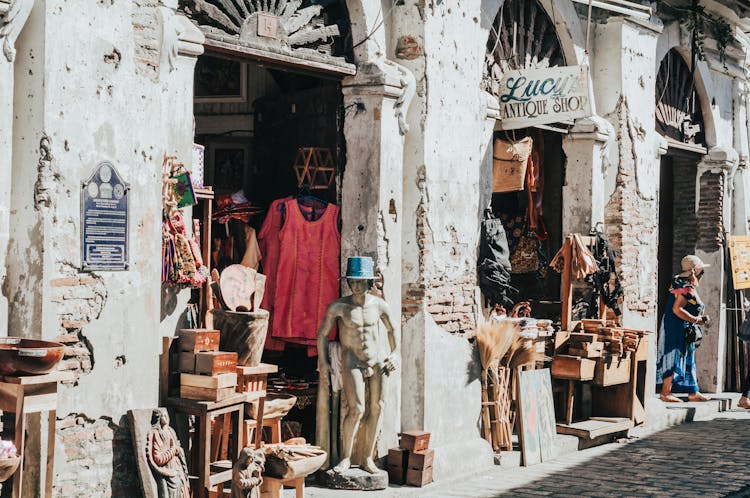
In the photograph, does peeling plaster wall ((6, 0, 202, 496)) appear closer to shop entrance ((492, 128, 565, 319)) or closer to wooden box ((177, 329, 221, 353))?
wooden box ((177, 329, 221, 353))

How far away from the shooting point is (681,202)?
17375mm

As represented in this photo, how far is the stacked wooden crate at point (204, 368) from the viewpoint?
784 cm

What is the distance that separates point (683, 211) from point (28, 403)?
12.9 m

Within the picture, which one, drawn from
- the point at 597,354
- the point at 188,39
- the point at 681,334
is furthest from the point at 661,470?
the point at 188,39

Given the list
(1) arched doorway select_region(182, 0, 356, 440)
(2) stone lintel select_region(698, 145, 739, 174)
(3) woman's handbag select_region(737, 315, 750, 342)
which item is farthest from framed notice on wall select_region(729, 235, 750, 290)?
(1) arched doorway select_region(182, 0, 356, 440)

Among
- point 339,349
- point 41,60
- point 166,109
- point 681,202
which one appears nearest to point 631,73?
point 681,202

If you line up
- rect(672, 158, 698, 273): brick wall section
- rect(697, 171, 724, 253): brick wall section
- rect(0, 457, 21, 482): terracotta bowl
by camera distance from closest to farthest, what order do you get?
1. rect(0, 457, 21, 482): terracotta bowl
2. rect(697, 171, 724, 253): brick wall section
3. rect(672, 158, 698, 273): brick wall section

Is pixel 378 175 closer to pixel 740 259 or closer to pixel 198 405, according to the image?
pixel 198 405

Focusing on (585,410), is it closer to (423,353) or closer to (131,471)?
(423,353)

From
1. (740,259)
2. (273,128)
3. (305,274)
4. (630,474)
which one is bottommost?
(630,474)

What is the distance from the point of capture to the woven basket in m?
12.3

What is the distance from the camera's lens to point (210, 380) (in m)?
7.83

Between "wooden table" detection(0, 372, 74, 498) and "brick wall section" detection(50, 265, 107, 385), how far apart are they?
39 centimetres

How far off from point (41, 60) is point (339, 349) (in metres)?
3.82
